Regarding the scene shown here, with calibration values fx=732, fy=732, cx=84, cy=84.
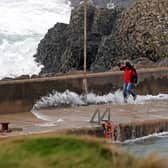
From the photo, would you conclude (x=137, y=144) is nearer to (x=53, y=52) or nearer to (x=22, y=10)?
(x=53, y=52)

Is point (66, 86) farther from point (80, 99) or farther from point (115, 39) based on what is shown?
point (115, 39)

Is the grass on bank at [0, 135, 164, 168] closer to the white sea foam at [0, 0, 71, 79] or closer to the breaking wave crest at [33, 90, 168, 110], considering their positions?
the breaking wave crest at [33, 90, 168, 110]

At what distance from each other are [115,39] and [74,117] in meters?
11.0

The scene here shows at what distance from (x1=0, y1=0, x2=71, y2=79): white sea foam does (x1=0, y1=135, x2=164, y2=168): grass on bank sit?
27504 mm

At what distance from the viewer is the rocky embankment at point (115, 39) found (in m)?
24.5

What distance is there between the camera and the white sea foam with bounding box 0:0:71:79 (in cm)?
4016

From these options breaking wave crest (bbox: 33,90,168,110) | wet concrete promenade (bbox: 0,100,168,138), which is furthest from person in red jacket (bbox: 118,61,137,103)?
breaking wave crest (bbox: 33,90,168,110)

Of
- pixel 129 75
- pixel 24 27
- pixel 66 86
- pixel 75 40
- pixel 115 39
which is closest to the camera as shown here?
pixel 129 75

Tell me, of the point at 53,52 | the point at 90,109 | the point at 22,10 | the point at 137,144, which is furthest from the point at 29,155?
the point at 22,10

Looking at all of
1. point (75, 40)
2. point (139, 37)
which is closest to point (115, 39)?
point (139, 37)

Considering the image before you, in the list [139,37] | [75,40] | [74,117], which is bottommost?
[74,117]

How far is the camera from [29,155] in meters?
5.30

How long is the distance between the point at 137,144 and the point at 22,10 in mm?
50326

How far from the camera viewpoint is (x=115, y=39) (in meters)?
26.0
